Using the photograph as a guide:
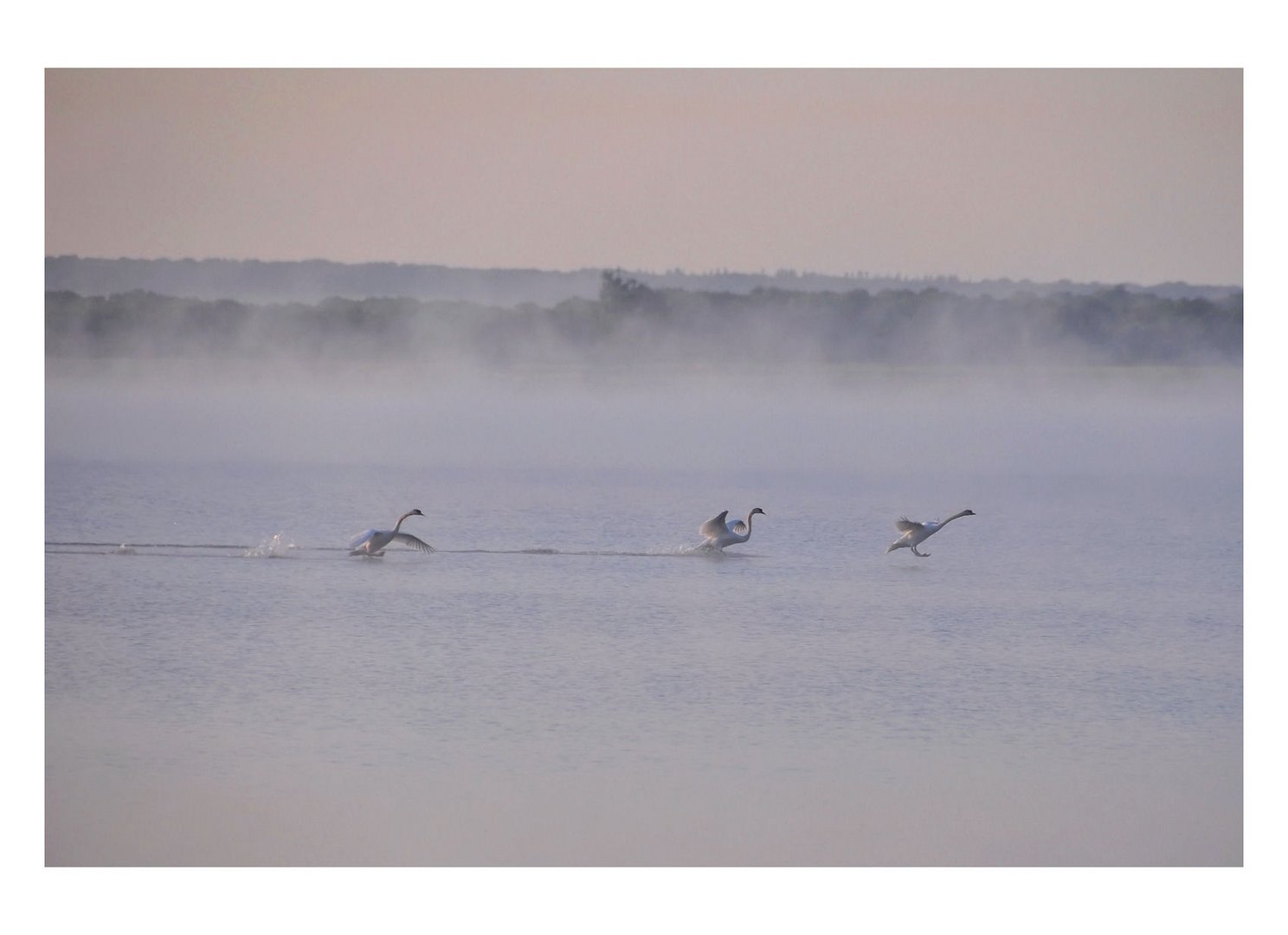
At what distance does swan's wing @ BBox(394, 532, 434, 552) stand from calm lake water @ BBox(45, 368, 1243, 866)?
66 millimetres

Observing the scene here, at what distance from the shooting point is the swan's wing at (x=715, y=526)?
5711mm

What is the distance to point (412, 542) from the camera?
18.5 feet

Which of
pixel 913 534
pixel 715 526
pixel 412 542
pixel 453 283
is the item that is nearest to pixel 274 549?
pixel 412 542

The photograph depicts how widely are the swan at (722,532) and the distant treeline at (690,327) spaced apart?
2.01ft

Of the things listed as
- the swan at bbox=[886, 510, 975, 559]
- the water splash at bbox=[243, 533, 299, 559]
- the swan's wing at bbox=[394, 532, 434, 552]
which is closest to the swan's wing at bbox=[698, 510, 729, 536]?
the swan at bbox=[886, 510, 975, 559]

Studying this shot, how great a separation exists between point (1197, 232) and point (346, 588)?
2.99m

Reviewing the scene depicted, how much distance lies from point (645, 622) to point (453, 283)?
139 cm

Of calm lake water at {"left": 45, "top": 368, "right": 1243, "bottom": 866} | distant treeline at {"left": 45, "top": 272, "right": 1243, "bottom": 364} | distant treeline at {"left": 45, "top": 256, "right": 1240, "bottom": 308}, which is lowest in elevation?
calm lake water at {"left": 45, "top": 368, "right": 1243, "bottom": 866}

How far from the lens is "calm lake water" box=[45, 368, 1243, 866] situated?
472cm

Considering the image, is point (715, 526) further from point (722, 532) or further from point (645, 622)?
point (645, 622)

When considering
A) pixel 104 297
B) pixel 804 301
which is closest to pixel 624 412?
pixel 804 301

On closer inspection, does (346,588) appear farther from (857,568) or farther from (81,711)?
(857,568)

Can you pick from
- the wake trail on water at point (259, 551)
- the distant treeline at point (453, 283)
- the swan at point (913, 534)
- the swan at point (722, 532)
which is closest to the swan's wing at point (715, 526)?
the swan at point (722, 532)

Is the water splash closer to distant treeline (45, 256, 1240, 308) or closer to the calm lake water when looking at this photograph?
the calm lake water
